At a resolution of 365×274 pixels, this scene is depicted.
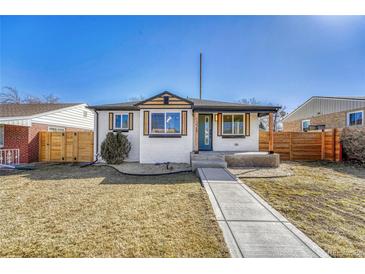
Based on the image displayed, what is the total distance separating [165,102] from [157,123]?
3.95 feet

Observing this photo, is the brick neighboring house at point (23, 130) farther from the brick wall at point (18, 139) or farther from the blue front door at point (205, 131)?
the blue front door at point (205, 131)

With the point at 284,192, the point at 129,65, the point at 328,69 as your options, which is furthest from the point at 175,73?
the point at 284,192

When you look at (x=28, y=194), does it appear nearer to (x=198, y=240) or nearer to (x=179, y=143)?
(x=198, y=240)

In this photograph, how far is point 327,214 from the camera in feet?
12.3

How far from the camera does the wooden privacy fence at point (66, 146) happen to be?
11.0 metres

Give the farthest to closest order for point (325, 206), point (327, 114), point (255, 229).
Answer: point (327, 114)
point (325, 206)
point (255, 229)

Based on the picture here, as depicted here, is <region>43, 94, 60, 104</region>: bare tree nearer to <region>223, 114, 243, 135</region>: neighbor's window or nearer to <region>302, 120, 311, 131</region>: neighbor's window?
<region>223, 114, 243, 135</region>: neighbor's window

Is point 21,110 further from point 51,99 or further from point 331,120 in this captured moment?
point 331,120

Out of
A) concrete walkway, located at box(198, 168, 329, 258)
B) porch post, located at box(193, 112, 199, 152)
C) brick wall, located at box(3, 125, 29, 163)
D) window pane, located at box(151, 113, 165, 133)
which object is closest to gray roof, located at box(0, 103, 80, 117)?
brick wall, located at box(3, 125, 29, 163)

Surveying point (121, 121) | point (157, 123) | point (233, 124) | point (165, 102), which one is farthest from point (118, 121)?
point (233, 124)

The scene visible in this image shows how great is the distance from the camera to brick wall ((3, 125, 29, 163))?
10.5 metres

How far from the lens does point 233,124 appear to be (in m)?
10.3

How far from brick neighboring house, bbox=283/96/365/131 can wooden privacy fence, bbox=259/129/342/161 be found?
212 inches
